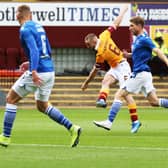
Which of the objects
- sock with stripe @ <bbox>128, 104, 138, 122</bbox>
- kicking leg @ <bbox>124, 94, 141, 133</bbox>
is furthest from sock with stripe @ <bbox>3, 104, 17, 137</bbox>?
sock with stripe @ <bbox>128, 104, 138, 122</bbox>

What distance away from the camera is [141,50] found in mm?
16812

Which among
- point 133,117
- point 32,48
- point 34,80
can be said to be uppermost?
point 32,48

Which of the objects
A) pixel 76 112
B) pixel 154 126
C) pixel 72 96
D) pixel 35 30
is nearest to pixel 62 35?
pixel 72 96

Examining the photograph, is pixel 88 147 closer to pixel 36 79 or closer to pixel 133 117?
pixel 36 79

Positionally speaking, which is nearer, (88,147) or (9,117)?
(88,147)

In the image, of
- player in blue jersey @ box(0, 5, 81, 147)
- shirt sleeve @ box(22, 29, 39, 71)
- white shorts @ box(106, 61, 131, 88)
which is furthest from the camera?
white shorts @ box(106, 61, 131, 88)

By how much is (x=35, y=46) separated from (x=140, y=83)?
156 inches

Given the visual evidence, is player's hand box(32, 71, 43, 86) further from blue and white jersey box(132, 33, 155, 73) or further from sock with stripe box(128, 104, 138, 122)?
sock with stripe box(128, 104, 138, 122)

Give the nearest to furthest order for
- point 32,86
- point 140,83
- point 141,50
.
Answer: point 32,86 → point 141,50 → point 140,83

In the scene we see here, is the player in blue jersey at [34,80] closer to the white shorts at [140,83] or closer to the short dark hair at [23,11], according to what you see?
the short dark hair at [23,11]

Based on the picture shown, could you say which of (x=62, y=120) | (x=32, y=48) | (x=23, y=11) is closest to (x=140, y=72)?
(x=62, y=120)

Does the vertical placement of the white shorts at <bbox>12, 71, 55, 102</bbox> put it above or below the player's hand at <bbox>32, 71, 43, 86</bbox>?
below

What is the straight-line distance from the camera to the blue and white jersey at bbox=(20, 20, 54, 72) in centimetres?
1357

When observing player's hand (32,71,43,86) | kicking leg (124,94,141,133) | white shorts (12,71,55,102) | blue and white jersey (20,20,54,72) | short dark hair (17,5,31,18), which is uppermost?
short dark hair (17,5,31,18)
